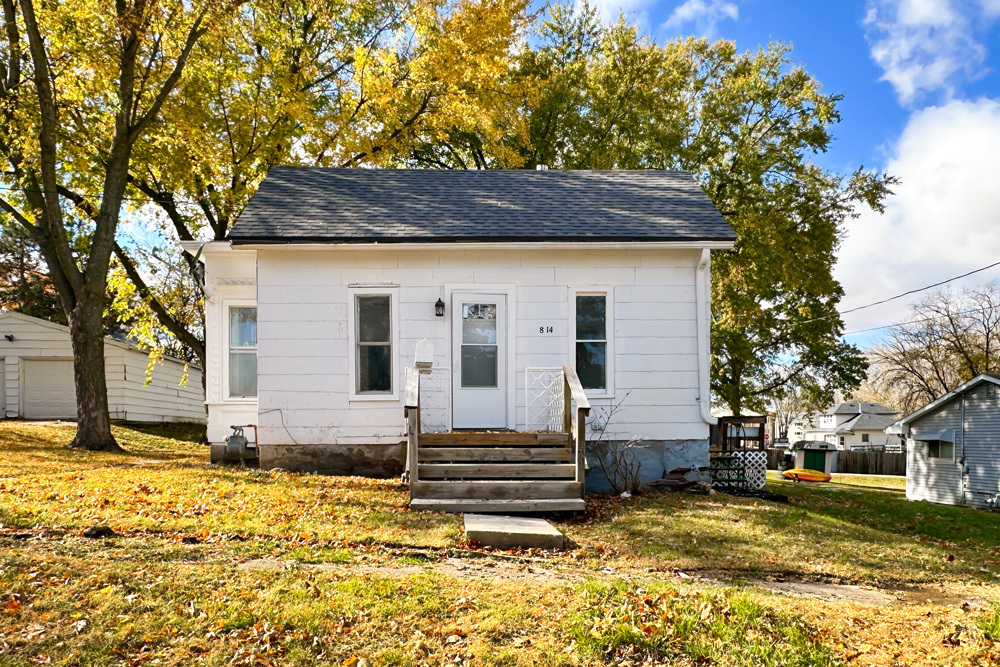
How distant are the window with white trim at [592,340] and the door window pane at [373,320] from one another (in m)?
3.00

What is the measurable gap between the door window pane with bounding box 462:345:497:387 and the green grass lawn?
2.83 meters

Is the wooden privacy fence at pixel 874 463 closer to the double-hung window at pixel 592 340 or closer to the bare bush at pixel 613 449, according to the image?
the bare bush at pixel 613 449

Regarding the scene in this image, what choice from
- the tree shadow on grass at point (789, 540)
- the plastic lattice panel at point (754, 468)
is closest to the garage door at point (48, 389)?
the tree shadow on grass at point (789, 540)

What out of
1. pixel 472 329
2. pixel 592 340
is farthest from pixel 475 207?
pixel 592 340

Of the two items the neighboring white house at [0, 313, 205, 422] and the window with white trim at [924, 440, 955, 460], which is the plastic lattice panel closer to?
the window with white trim at [924, 440, 955, 460]

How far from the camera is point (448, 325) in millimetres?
11516

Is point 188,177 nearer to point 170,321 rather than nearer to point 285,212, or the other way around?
point 170,321

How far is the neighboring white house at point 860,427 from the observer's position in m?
52.7

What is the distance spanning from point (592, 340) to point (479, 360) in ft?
5.95

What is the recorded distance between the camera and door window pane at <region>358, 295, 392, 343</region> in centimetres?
1156

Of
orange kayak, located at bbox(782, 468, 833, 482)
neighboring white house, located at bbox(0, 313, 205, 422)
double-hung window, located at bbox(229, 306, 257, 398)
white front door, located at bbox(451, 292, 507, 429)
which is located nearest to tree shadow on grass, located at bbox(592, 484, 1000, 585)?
white front door, located at bbox(451, 292, 507, 429)

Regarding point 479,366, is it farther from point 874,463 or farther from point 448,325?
point 874,463

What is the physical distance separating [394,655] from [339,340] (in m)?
7.09

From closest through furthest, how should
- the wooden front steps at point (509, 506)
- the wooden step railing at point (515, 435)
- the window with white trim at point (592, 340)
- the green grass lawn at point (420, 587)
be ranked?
1. the green grass lawn at point (420, 587)
2. the wooden front steps at point (509, 506)
3. the wooden step railing at point (515, 435)
4. the window with white trim at point (592, 340)
